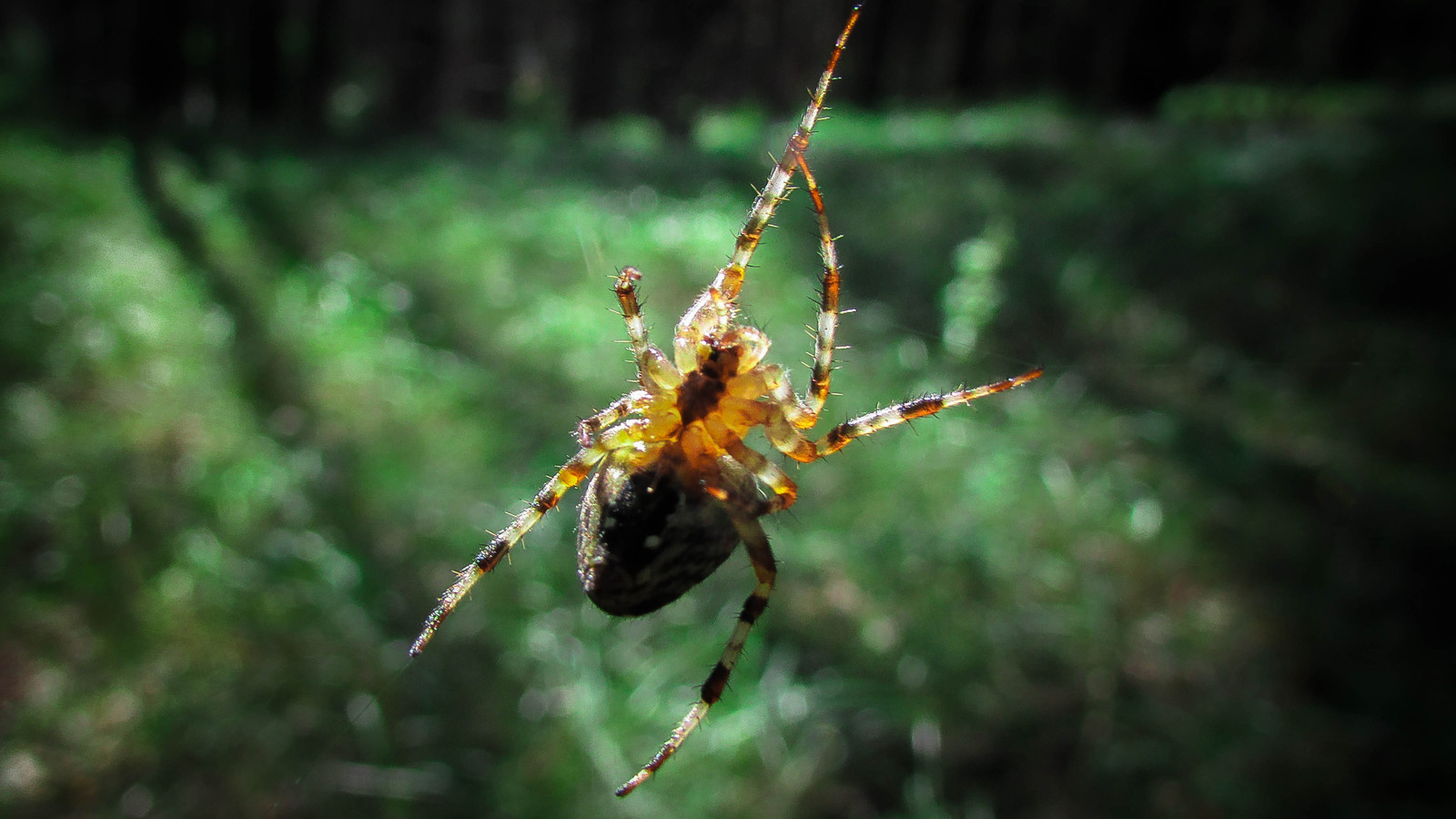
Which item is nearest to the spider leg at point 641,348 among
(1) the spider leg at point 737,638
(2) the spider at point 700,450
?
(2) the spider at point 700,450

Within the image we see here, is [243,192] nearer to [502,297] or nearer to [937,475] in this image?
[502,297]

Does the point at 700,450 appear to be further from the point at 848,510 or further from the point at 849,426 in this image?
the point at 848,510

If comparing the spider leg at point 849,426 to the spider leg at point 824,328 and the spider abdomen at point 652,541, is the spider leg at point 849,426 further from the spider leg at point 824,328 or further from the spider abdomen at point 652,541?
the spider abdomen at point 652,541

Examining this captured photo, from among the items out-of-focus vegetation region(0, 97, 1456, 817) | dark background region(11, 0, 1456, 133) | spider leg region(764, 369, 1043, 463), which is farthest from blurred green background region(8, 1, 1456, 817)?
spider leg region(764, 369, 1043, 463)

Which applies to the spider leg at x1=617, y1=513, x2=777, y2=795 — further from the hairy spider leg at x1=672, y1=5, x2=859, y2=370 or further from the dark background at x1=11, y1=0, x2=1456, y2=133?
the dark background at x1=11, y1=0, x2=1456, y2=133

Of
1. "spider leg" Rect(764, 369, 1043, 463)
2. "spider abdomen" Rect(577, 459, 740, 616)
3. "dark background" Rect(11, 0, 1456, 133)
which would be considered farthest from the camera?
"dark background" Rect(11, 0, 1456, 133)

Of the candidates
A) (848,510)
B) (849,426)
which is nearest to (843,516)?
(848,510)
